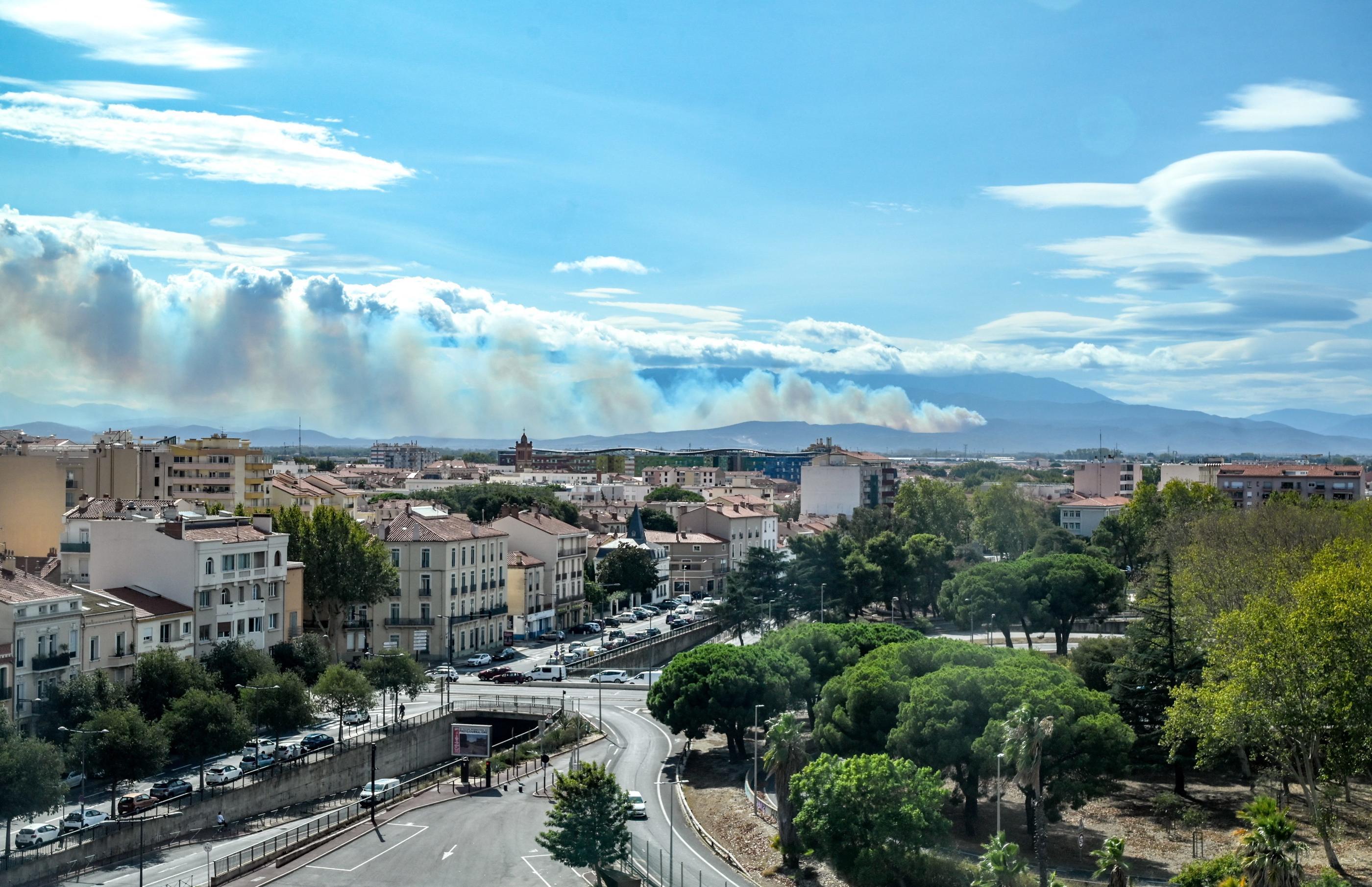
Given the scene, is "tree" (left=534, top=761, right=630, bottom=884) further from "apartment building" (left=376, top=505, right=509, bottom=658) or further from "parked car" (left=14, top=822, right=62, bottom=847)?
"apartment building" (left=376, top=505, right=509, bottom=658)

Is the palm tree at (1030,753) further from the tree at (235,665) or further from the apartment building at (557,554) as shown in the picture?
the apartment building at (557,554)

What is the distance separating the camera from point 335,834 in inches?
1893

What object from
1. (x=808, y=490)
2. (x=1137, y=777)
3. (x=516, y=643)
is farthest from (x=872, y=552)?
(x=808, y=490)

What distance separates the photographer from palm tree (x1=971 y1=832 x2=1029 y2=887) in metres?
34.5

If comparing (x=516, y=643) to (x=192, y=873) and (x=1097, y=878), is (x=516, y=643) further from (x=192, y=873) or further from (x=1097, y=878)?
(x=1097, y=878)

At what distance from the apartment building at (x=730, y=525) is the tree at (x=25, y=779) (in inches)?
3717

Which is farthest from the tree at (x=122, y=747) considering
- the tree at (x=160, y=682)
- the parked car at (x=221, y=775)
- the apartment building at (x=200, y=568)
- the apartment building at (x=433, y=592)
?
the apartment building at (x=433, y=592)

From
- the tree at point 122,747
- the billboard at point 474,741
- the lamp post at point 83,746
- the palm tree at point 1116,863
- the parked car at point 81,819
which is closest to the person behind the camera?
the palm tree at point 1116,863

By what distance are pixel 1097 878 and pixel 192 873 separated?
99.0ft

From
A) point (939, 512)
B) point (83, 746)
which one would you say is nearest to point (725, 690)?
point (83, 746)

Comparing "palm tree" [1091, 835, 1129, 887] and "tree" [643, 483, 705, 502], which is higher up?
"tree" [643, 483, 705, 502]

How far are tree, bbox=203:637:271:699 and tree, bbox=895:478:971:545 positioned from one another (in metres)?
80.7

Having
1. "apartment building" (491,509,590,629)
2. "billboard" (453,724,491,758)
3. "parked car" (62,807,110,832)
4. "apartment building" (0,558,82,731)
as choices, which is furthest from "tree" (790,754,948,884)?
"apartment building" (491,509,590,629)

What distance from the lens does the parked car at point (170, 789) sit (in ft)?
A: 163
